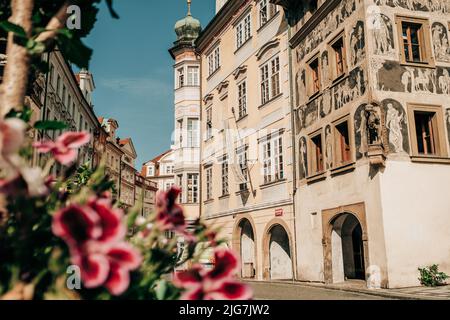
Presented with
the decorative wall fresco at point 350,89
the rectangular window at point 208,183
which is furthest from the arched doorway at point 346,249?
the rectangular window at point 208,183

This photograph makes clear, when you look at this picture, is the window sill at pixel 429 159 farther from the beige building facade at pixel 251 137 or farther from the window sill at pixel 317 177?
the beige building facade at pixel 251 137

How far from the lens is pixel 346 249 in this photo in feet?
53.0

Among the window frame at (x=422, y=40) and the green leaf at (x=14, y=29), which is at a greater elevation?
the window frame at (x=422, y=40)

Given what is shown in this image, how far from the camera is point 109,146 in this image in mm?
54688

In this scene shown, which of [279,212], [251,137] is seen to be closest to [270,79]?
[251,137]

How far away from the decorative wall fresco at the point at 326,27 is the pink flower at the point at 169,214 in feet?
48.1

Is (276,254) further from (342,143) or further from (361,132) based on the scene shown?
(361,132)

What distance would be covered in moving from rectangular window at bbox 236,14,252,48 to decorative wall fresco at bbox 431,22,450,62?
10.0 m

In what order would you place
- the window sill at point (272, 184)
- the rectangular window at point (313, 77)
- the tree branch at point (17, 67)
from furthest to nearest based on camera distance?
the window sill at point (272, 184) < the rectangular window at point (313, 77) < the tree branch at point (17, 67)

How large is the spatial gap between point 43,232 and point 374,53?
13912mm

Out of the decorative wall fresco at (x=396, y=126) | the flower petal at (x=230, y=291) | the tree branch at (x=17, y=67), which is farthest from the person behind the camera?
the decorative wall fresco at (x=396, y=126)

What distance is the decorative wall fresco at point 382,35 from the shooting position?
13969 millimetres

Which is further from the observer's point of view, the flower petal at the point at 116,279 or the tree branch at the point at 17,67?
the tree branch at the point at 17,67
